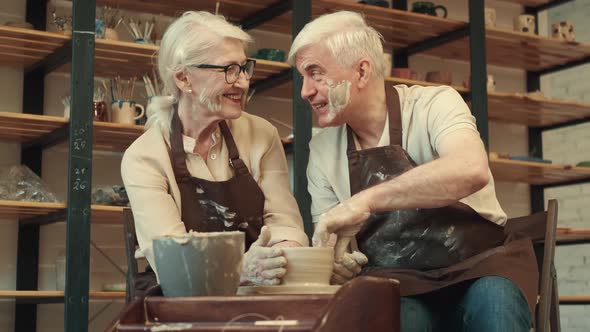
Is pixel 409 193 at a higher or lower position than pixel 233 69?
lower

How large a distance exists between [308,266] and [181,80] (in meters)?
0.98

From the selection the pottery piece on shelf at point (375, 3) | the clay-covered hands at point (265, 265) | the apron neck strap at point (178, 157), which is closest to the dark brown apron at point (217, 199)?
the apron neck strap at point (178, 157)

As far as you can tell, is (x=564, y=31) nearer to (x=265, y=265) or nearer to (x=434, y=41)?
(x=434, y=41)

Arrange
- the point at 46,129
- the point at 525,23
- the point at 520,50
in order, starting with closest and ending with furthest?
the point at 46,129 < the point at 525,23 < the point at 520,50

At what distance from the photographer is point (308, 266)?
159 cm

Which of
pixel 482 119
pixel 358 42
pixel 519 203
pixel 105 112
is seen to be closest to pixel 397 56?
pixel 482 119

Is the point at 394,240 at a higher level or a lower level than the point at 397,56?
lower

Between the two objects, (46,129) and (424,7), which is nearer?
(46,129)

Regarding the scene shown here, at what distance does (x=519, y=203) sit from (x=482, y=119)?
3.67 feet

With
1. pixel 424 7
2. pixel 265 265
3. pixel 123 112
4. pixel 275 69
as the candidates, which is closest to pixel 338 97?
pixel 265 265

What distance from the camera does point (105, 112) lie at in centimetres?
408

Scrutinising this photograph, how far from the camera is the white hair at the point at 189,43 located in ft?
7.65

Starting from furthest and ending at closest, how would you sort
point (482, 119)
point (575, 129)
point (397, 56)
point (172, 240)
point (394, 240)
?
point (575, 129), point (397, 56), point (482, 119), point (394, 240), point (172, 240)

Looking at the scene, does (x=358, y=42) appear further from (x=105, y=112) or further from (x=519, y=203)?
(x=519, y=203)
